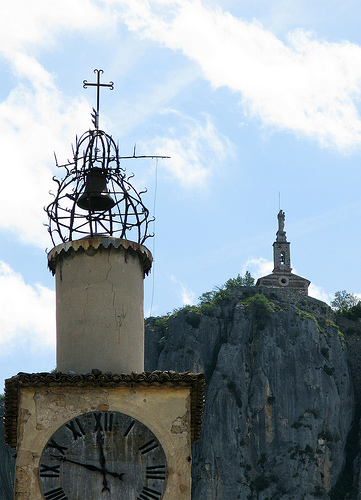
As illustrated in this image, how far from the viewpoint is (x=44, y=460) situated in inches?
553

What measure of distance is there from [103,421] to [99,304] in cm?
223

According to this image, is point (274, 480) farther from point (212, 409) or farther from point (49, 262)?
point (49, 262)

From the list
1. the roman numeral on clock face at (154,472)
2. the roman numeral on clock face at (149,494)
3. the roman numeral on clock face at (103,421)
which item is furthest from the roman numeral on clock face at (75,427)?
the roman numeral on clock face at (149,494)

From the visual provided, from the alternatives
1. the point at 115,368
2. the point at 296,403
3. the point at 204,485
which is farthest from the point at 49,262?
the point at 296,403

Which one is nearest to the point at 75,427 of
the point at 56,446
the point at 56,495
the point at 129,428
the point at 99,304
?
the point at 56,446

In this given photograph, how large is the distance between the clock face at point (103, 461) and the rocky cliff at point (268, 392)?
226 ft

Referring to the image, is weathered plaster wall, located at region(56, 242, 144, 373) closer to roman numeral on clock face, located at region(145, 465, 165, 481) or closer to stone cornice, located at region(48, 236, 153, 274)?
stone cornice, located at region(48, 236, 153, 274)

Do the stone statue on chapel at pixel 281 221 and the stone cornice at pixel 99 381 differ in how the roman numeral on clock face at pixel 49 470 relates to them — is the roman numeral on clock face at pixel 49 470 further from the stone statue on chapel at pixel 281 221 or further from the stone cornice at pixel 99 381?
the stone statue on chapel at pixel 281 221

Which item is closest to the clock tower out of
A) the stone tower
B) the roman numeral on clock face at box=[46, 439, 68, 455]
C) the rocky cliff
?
the roman numeral on clock face at box=[46, 439, 68, 455]

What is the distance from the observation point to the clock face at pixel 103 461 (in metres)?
13.8

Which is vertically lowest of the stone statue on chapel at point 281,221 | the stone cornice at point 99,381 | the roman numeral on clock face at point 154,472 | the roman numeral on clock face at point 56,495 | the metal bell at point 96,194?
the roman numeral on clock face at point 56,495

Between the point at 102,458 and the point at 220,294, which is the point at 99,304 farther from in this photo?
the point at 220,294

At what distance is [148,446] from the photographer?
14.2m

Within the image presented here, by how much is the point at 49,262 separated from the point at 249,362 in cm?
7587
